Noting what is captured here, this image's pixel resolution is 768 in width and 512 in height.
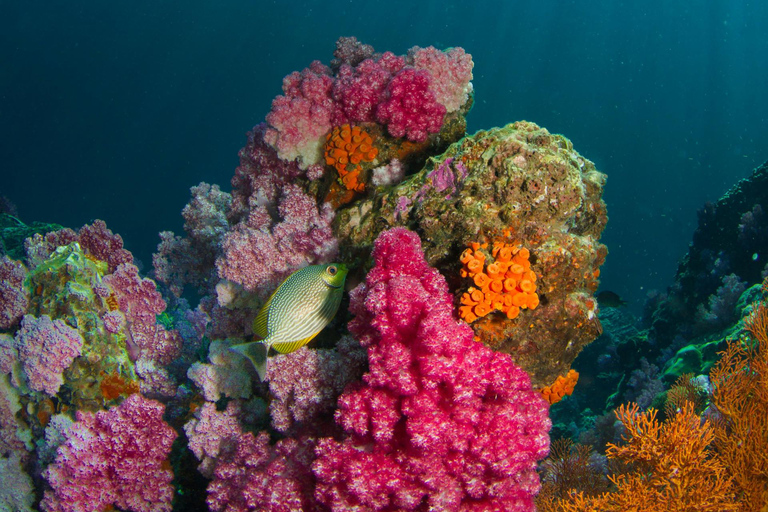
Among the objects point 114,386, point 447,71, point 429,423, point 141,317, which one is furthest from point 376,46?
point 429,423

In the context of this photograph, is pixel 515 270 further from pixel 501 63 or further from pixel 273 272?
pixel 501 63

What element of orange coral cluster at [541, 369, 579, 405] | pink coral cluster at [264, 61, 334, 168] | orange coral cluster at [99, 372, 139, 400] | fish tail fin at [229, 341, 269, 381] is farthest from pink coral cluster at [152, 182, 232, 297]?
orange coral cluster at [541, 369, 579, 405]

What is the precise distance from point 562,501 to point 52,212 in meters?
73.3

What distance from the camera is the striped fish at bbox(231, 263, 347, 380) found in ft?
8.57

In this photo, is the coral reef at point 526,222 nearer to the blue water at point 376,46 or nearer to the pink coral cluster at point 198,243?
the pink coral cluster at point 198,243

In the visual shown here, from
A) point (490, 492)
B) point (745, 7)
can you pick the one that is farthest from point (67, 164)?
point (745, 7)

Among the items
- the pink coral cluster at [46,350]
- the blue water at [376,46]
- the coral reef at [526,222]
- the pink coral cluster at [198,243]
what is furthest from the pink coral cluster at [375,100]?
the blue water at [376,46]

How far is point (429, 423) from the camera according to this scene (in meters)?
2.04

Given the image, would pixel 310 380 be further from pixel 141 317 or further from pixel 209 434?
pixel 141 317

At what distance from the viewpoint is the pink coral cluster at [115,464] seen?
125 inches

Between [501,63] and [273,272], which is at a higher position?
[501,63]

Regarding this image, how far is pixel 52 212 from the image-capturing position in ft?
188

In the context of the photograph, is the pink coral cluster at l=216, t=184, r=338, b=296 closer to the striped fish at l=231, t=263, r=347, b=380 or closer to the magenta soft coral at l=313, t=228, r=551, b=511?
the striped fish at l=231, t=263, r=347, b=380

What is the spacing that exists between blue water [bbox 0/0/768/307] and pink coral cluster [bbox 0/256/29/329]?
48577 millimetres
